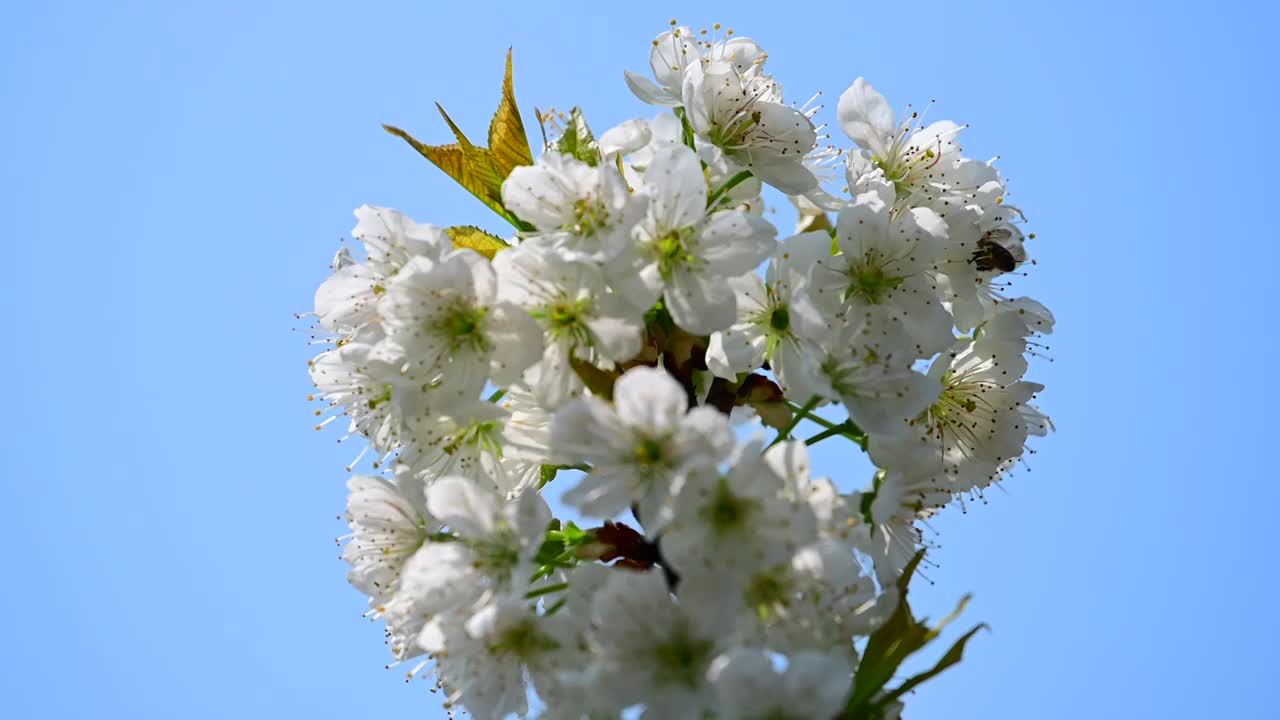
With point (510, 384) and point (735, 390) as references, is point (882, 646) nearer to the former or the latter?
point (735, 390)

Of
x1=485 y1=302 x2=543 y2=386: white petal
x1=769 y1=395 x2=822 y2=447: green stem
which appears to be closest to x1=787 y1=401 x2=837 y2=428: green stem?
x1=769 y1=395 x2=822 y2=447: green stem

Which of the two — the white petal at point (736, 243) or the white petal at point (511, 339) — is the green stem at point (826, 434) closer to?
the white petal at point (736, 243)

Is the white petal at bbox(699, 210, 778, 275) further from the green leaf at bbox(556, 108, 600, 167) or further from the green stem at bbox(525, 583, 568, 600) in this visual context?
the green stem at bbox(525, 583, 568, 600)

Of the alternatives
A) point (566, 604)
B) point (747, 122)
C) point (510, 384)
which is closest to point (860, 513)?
point (566, 604)

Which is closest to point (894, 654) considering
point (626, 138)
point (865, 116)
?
point (626, 138)

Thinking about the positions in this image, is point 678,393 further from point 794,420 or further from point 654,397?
point 794,420

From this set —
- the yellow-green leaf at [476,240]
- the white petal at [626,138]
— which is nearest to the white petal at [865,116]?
the white petal at [626,138]

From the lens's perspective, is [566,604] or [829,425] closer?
[566,604]
